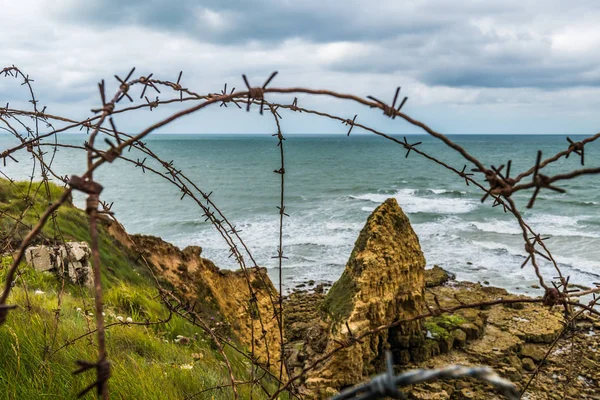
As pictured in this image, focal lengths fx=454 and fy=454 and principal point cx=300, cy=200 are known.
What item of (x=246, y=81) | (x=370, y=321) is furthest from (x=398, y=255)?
(x=246, y=81)

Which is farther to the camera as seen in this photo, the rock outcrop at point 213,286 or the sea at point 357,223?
the sea at point 357,223

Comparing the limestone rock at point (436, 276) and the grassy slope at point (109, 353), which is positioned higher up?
the grassy slope at point (109, 353)

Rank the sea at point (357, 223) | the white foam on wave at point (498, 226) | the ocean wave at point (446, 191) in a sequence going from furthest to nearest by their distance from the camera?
the ocean wave at point (446, 191) < the white foam on wave at point (498, 226) < the sea at point (357, 223)

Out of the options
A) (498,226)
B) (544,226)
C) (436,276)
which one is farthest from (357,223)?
(436,276)

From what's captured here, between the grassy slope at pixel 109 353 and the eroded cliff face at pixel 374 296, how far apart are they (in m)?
3.83

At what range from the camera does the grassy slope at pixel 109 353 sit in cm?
241

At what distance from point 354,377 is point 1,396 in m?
6.96

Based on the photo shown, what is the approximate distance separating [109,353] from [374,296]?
249 inches

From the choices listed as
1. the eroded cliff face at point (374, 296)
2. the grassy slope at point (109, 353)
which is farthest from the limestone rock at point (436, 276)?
the grassy slope at point (109, 353)

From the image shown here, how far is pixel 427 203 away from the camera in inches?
1414

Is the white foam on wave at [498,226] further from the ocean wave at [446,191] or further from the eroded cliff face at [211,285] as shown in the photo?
the eroded cliff face at [211,285]

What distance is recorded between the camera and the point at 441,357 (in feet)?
36.0

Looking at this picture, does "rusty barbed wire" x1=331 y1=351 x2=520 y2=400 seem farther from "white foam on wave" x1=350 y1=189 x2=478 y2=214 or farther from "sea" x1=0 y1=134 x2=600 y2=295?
"white foam on wave" x1=350 y1=189 x2=478 y2=214

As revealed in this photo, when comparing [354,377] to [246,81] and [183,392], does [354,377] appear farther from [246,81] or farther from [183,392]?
[246,81]
